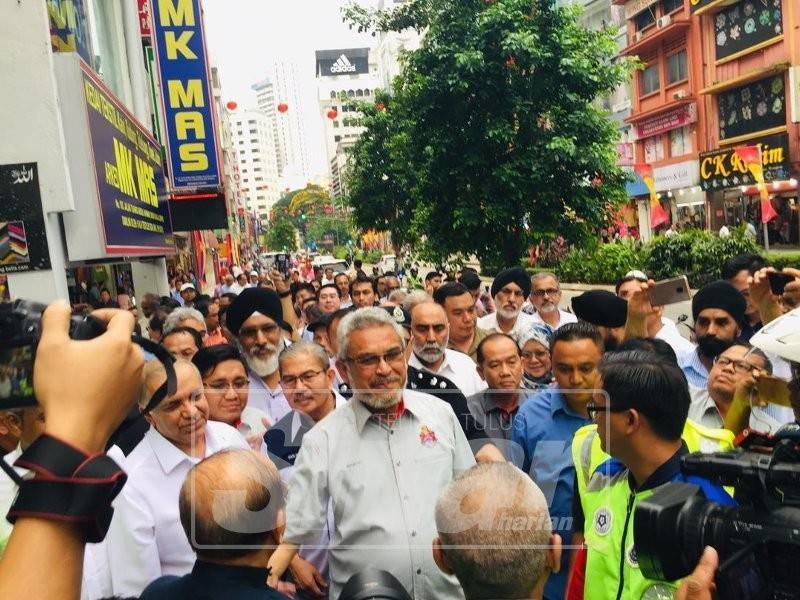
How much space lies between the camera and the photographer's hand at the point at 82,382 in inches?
43.0

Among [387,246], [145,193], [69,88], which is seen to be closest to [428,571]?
[69,88]

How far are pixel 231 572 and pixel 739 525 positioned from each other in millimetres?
1296

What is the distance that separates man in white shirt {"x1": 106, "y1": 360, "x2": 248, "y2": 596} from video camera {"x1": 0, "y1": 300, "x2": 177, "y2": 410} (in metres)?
1.56

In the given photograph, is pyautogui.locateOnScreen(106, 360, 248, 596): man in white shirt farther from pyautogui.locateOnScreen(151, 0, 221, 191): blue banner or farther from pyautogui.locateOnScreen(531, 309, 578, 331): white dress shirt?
pyautogui.locateOnScreen(151, 0, 221, 191): blue banner

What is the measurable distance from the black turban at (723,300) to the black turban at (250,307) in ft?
9.16

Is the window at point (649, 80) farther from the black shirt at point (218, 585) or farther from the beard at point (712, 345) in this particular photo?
the black shirt at point (218, 585)

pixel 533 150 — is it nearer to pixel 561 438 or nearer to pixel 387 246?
pixel 561 438

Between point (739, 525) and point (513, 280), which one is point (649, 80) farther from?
point (739, 525)

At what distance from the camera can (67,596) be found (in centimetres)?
103

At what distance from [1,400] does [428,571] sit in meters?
1.95

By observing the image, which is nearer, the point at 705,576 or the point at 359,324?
the point at 705,576

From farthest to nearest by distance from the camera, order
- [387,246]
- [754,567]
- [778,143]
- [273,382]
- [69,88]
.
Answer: [387,246] → [778,143] → [69,88] → [273,382] → [754,567]

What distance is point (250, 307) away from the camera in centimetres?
555

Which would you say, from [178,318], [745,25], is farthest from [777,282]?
[745,25]
